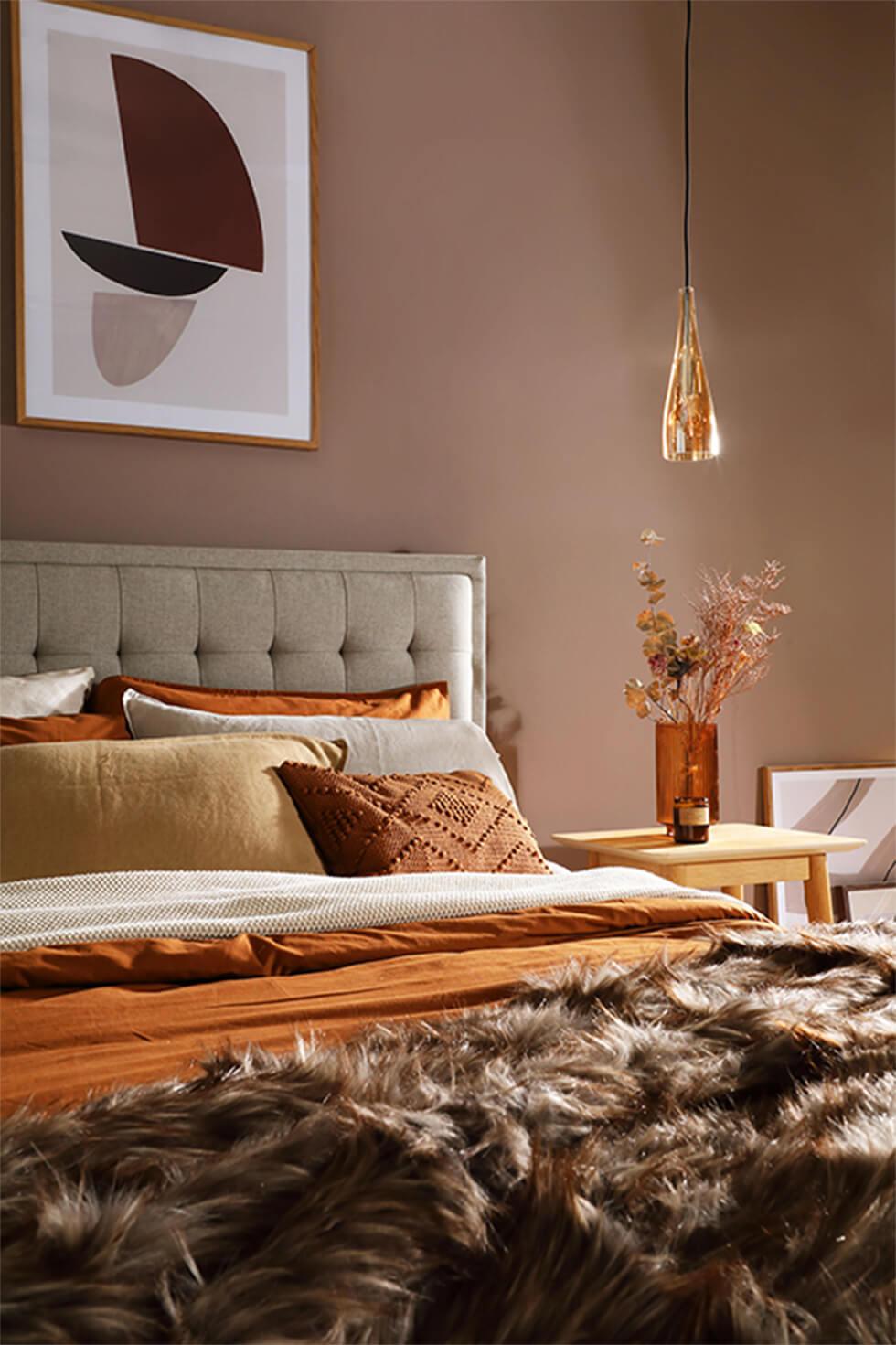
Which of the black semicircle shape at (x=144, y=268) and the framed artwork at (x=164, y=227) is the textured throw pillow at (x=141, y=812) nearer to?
the framed artwork at (x=164, y=227)

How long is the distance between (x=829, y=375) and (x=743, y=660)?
3.56ft

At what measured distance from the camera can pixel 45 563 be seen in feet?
9.25

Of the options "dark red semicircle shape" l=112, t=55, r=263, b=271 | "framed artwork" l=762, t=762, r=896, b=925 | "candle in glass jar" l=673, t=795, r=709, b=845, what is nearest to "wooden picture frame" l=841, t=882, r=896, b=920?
"framed artwork" l=762, t=762, r=896, b=925

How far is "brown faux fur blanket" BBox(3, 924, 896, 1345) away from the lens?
2.52ft

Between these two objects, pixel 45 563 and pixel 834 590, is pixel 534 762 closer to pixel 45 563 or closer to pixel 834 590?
pixel 834 590

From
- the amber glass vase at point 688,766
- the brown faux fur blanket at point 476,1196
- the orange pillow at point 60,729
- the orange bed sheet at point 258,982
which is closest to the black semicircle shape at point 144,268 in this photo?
the orange pillow at point 60,729

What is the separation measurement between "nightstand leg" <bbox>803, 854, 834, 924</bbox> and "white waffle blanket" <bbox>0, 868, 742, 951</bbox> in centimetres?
106

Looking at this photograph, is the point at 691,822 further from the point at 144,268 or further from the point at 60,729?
the point at 144,268

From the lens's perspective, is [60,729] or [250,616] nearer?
[60,729]

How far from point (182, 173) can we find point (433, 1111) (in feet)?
8.63

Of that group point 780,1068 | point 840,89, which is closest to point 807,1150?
point 780,1068

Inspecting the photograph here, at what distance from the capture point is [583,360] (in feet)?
11.5

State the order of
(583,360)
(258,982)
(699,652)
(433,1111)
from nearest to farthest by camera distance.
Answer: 1. (433,1111)
2. (258,982)
3. (699,652)
4. (583,360)

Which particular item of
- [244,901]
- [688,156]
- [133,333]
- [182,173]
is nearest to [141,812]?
[244,901]
